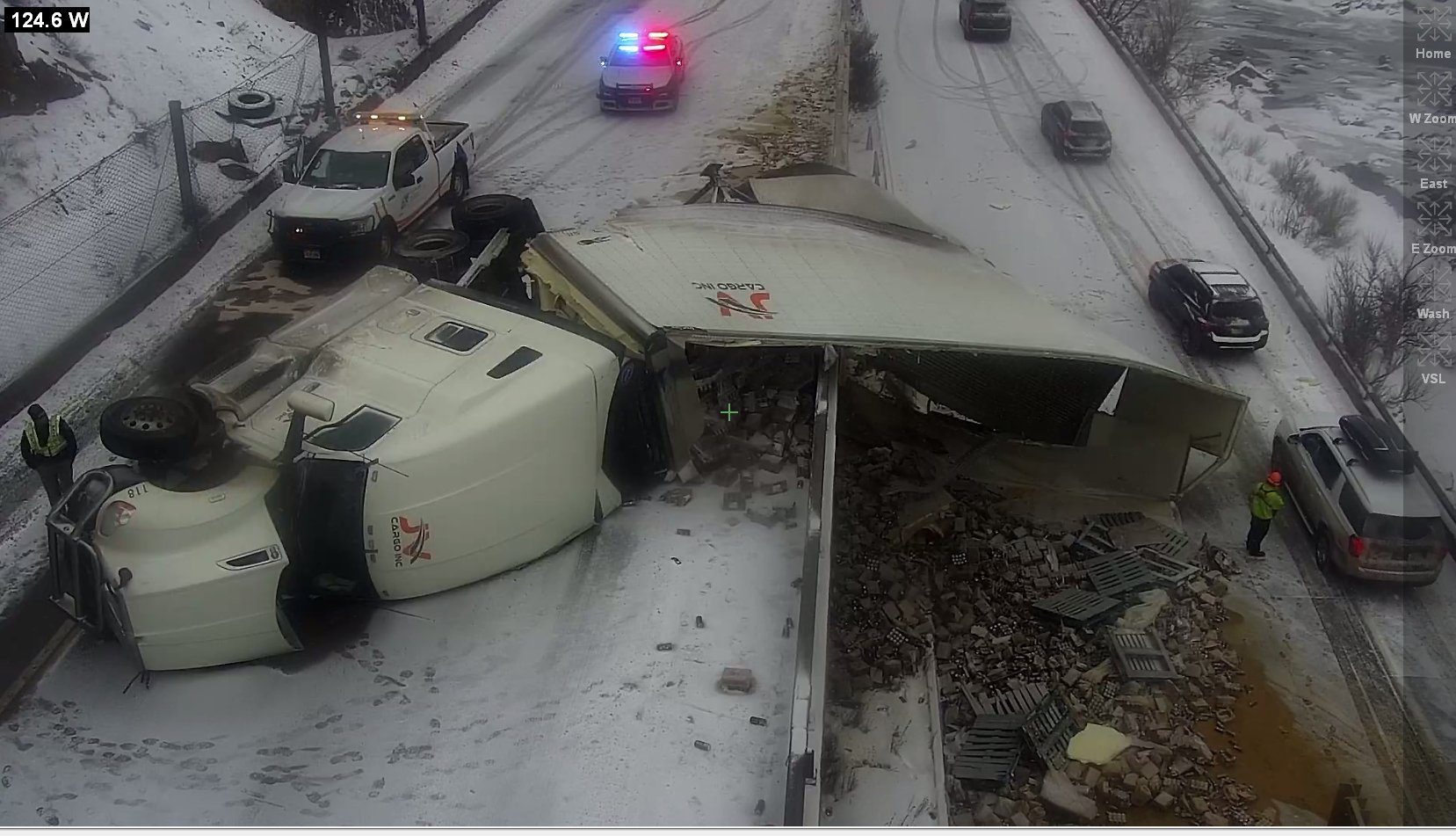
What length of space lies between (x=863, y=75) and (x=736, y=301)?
19.0m

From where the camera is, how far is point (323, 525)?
8.49 meters

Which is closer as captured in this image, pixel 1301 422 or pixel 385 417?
pixel 385 417

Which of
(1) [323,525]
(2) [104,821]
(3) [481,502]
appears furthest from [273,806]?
(3) [481,502]

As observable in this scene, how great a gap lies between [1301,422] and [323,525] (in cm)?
1255

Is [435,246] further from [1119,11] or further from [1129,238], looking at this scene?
[1119,11]

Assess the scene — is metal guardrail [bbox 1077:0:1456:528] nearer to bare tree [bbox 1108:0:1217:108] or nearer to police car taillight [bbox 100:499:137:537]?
bare tree [bbox 1108:0:1217:108]

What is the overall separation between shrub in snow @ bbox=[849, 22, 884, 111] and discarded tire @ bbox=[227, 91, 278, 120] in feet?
43.7

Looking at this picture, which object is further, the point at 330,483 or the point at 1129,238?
the point at 1129,238

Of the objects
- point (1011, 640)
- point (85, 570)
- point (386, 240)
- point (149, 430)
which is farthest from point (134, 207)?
point (1011, 640)

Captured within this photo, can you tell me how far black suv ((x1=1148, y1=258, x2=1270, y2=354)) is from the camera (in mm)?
16766

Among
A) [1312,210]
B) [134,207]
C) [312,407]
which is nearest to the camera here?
[312,407]

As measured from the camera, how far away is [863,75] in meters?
27.8

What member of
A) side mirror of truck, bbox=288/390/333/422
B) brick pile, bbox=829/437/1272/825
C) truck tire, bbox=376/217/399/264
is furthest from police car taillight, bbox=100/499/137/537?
truck tire, bbox=376/217/399/264

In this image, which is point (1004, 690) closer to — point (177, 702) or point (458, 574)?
point (458, 574)
